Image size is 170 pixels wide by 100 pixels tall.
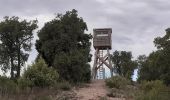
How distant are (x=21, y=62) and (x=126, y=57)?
20.5 m

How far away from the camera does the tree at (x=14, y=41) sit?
5409 cm

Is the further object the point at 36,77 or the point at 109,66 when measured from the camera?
the point at 109,66

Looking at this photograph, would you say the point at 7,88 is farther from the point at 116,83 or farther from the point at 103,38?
the point at 103,38

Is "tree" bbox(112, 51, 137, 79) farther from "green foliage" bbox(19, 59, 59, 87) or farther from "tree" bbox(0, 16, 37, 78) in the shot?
"green foliage" bbox(19, 59, 59, 87)

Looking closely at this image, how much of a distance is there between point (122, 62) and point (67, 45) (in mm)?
23965

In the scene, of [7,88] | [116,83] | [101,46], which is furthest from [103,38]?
[7,88]

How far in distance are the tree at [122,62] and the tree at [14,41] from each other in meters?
17.3

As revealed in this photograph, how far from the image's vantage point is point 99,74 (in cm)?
6844

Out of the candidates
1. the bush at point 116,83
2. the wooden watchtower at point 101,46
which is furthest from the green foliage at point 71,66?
the wooden watchtower at point 101,46

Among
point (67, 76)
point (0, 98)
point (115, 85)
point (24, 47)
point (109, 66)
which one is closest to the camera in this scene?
point (0, 98)

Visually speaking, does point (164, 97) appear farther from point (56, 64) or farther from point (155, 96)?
point (56, 64)

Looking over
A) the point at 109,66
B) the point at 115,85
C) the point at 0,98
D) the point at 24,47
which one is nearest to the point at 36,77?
the point at 115,85

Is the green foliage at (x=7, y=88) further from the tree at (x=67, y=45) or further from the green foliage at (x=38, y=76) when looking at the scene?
the tree at (x=67, y=45)

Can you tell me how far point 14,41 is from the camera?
54375 millimetres
